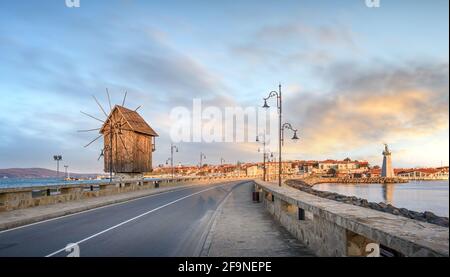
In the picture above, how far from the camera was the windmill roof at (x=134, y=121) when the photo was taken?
5881 cm

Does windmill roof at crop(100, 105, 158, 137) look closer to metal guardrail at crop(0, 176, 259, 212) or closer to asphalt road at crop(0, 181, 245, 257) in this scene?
metal guardrail at crop(0, 176, 259, 212)

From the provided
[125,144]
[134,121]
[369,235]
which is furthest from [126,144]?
[369,235]

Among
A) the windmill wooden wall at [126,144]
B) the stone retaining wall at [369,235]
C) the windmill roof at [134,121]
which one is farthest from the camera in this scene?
the windmill roof at [134,121]

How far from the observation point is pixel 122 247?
33.1 feet

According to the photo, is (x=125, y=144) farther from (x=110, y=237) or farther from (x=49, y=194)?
(x=110, y=237)

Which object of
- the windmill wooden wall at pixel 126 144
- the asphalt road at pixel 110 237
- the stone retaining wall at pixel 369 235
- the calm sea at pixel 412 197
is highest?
the windmill wooden wall at pixel 126 144

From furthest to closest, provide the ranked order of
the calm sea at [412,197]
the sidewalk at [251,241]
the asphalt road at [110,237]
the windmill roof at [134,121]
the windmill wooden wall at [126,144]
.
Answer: the windmill roof at [134,121], the windmill wooden wall at [126,144], the calm sea at [412,197], the asphalt road at [110,237], the sidewalk at [251,241]

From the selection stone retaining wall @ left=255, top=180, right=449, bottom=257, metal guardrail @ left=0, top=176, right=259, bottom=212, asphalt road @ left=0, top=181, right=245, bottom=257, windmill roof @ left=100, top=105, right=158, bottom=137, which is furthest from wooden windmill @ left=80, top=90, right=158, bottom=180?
stone retaining wall @ left=255, top=180, right=449, bottom=257

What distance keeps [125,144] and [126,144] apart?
0.51ft

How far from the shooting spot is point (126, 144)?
187ft

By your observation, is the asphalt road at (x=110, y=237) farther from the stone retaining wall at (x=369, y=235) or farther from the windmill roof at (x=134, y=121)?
the windmill roof at (x=134, y=121)

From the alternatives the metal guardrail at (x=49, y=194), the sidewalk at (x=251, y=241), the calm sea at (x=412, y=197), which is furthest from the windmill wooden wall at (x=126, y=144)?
the sidewalk at (x=251, y=241)
